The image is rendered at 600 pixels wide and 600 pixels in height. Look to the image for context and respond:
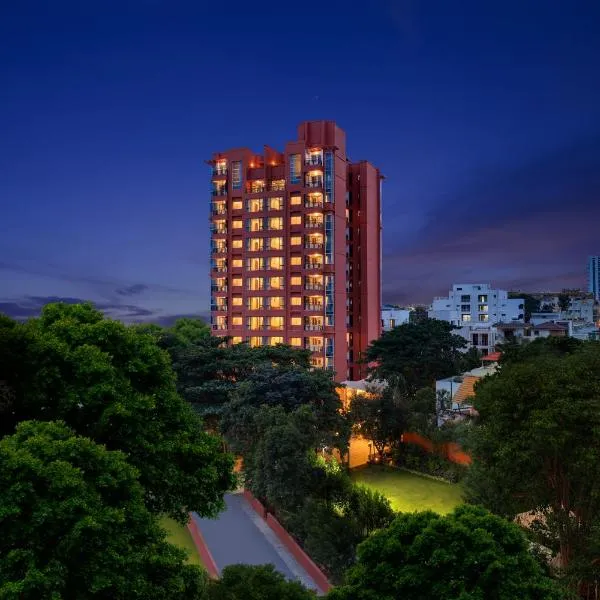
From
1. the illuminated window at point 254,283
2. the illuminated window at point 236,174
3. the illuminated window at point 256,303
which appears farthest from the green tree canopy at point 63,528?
the illuminated window at point 236,174

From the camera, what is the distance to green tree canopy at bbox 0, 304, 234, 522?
8.56 m

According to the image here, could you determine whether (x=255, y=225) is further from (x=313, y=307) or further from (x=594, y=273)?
(x=594, y=273)

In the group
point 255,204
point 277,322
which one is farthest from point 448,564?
point 255,204

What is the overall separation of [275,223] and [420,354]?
61.1 ft

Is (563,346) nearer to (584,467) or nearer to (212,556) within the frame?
(584,467)

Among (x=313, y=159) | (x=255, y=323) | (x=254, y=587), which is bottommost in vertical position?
(x=254, y=587)

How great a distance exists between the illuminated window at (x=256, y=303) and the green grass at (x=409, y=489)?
1001 inches

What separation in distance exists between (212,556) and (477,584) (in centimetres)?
1185

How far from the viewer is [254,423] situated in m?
20.7

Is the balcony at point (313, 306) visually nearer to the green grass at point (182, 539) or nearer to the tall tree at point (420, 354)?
the tall tree at point (420, 354)

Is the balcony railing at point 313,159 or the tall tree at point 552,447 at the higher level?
the balcony railing at point 313,159

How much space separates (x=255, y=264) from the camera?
49.4 metres

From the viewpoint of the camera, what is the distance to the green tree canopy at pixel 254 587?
760cm

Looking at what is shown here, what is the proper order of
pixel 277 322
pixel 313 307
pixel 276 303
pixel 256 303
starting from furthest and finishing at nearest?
pixel 256 303 < pixel 276 303 < pixel 277 322 < pixel 313 307
